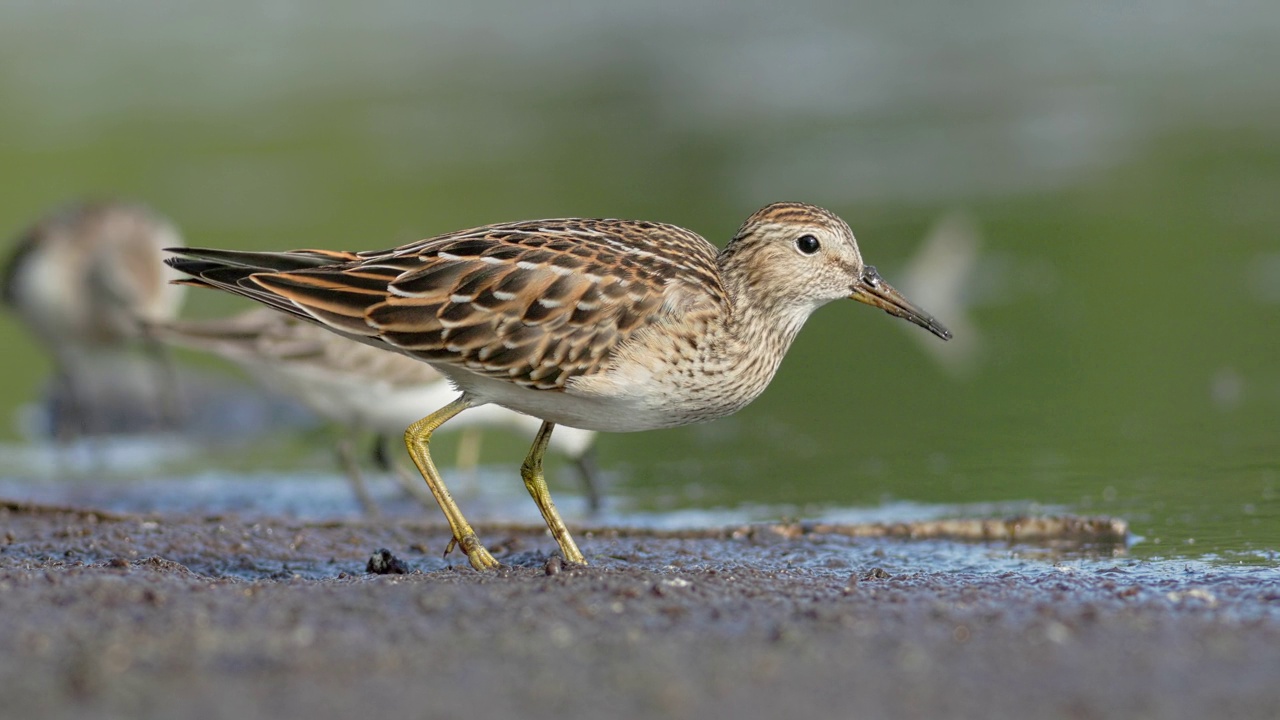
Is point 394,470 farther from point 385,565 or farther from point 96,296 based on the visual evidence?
point 96,296

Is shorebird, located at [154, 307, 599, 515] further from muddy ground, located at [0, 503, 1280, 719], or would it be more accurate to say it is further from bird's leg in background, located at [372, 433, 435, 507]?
muddy ground, located at [0, 503, 1280, 719]

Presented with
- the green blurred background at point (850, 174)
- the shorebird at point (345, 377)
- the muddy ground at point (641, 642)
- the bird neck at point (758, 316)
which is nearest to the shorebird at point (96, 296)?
the green blurred background at point (850, 174)

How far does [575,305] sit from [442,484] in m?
1.01

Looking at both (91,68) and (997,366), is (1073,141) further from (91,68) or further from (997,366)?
(91,68)

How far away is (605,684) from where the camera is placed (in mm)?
4328

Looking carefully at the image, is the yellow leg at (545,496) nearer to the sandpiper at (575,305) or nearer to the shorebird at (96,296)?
the sandpiper at (575,305)

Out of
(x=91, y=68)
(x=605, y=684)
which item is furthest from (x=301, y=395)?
(x=91, y=68)

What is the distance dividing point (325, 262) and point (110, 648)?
2664 mm

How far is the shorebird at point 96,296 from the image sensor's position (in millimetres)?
13219

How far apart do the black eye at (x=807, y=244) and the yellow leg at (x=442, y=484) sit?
5.16ft

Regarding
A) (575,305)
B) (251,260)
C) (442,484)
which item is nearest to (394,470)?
(442,484)

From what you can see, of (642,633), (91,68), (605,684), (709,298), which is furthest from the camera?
(91,68)

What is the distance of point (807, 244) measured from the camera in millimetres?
6793

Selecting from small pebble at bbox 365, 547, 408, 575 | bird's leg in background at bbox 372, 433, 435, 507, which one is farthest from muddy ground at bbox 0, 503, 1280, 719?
bird's leg in background at bbox 372, 433, 435, 507
